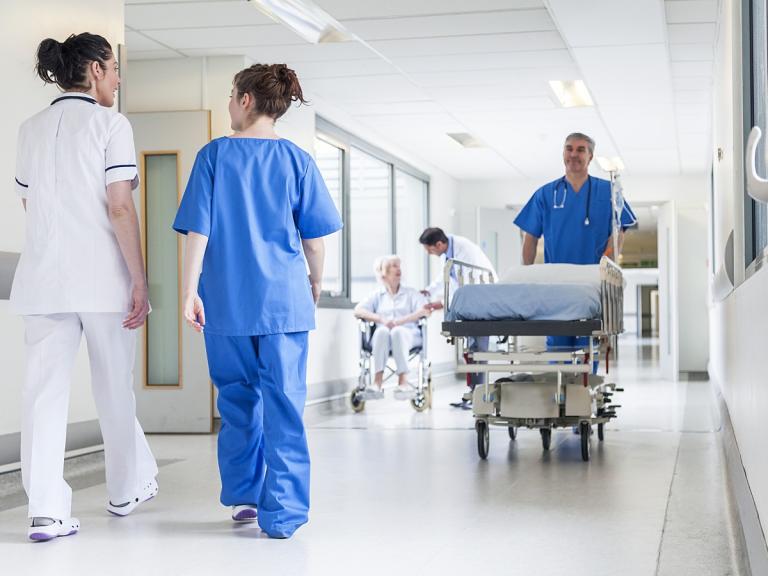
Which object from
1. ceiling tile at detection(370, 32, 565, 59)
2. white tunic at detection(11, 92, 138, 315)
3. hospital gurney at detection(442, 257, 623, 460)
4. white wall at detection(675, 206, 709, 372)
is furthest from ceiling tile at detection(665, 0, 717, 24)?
white wall at detection(675, 206, 709, 372)

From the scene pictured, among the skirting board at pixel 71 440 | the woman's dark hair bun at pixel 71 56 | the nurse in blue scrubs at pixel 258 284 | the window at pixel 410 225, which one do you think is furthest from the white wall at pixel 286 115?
the nurse in blue scrubs at pixel 258 284

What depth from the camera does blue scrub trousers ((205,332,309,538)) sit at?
3.07 m

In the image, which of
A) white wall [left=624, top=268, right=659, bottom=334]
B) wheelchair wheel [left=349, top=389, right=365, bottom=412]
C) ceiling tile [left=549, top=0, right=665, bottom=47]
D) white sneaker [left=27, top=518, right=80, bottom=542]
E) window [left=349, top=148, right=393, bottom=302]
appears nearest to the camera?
white sneaker [left=27, top=518, right=80, bottom=542]

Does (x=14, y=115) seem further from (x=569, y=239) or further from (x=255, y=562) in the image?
(x=569, y=239)

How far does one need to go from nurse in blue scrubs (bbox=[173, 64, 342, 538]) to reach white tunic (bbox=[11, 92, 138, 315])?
0.91ft

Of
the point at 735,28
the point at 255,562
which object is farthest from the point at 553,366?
the point at 255,562

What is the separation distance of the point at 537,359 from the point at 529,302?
0.91ft

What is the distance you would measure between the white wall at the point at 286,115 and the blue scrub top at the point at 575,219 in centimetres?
139

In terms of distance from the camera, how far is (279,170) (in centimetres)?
315

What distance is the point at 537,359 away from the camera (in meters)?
4.77

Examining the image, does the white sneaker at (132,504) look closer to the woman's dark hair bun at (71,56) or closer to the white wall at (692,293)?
the woman's dark hair bun at (71,56)

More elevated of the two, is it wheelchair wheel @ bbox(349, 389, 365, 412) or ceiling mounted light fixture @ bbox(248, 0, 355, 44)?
ceiling mounted light fixture @ bbox(248, 0, 355, 44)

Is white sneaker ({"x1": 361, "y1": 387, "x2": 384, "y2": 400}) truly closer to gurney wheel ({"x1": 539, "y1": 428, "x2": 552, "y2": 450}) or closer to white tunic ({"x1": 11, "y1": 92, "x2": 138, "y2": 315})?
gurney wheel ({"x1": 539, "y1": 428, "x2": 552, "y2": 450})

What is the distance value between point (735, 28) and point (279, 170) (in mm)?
1790
